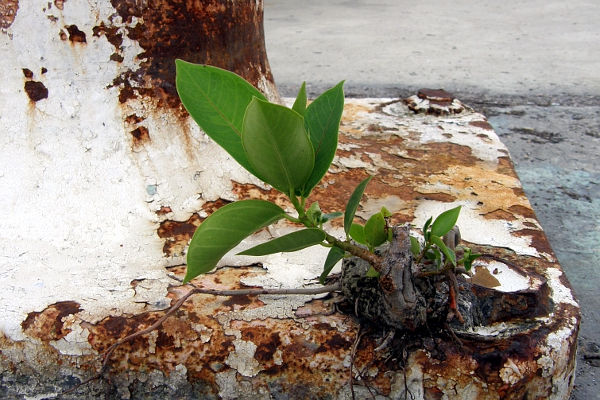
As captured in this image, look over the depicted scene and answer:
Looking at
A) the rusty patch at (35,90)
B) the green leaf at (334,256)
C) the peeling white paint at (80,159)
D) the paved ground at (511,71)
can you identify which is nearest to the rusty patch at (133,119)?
the peeling white paint at (80,159)

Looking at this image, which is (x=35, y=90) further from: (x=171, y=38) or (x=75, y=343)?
(x=75, y=343)

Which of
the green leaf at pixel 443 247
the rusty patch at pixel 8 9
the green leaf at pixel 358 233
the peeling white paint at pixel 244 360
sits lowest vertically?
the peeling white paint at pixel 244 360

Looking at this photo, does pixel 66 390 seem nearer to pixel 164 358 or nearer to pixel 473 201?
pixel 164 358

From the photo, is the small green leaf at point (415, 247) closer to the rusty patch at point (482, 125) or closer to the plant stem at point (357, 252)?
the plant stem at point (357, 252)

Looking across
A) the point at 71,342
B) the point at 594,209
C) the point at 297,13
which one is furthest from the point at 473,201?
the point at 297,13

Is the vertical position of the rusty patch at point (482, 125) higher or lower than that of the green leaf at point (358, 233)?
lower

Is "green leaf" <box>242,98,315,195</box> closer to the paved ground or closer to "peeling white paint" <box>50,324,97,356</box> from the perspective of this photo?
"peeling white paint" <box>50,324,97,356</box>
